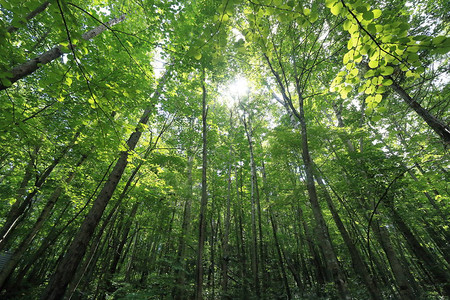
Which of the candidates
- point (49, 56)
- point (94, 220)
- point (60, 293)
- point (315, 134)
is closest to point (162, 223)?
point (94, 220)

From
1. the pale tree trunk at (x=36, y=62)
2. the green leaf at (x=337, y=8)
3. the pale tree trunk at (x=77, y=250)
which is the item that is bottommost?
the pale tree trunk at (x=77, y=250)

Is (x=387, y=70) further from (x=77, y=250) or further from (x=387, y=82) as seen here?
(x=77, y=250)

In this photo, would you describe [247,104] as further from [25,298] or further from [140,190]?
[25,298]

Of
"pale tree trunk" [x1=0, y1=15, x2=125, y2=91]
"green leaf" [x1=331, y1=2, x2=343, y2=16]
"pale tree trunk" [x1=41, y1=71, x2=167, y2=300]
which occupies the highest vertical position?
"pale tree trunk" [x1=0, y1=15, x2=125, y2=91]

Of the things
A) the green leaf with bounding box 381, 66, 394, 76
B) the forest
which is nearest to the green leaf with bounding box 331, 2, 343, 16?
the forest

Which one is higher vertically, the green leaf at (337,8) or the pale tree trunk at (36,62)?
the pale tree trunk at (36,62)

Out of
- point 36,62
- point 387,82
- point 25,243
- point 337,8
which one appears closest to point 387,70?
point 387,82

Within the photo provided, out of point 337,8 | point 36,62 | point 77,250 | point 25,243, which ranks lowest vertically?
point 77,250

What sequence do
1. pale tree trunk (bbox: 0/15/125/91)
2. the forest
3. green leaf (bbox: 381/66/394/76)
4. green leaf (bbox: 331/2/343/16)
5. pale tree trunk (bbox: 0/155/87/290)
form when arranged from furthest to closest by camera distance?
1. pale tree trunk (bbox: 0/155/87/290)
2. pale tree trunk (bbox: 0/15/125/91)
3. the forest
4. green leaf (bbox: 381/66/394/76)
5. green leaf (bbox: 331/2/343/16)

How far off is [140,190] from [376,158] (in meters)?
7.68

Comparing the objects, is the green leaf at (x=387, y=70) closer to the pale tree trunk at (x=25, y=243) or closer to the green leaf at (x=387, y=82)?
the green leaf at (x=387, y=82)

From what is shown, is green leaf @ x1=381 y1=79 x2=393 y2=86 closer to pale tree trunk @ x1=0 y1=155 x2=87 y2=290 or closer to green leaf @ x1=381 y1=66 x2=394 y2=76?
green leaf @ x1=381 y1=66 x2=394 y2=76

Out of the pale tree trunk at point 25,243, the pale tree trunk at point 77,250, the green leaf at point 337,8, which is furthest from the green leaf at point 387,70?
the pale tree trunk at point 25,243

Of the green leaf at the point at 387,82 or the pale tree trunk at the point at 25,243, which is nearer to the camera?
the green leaf at the point at 387,82
